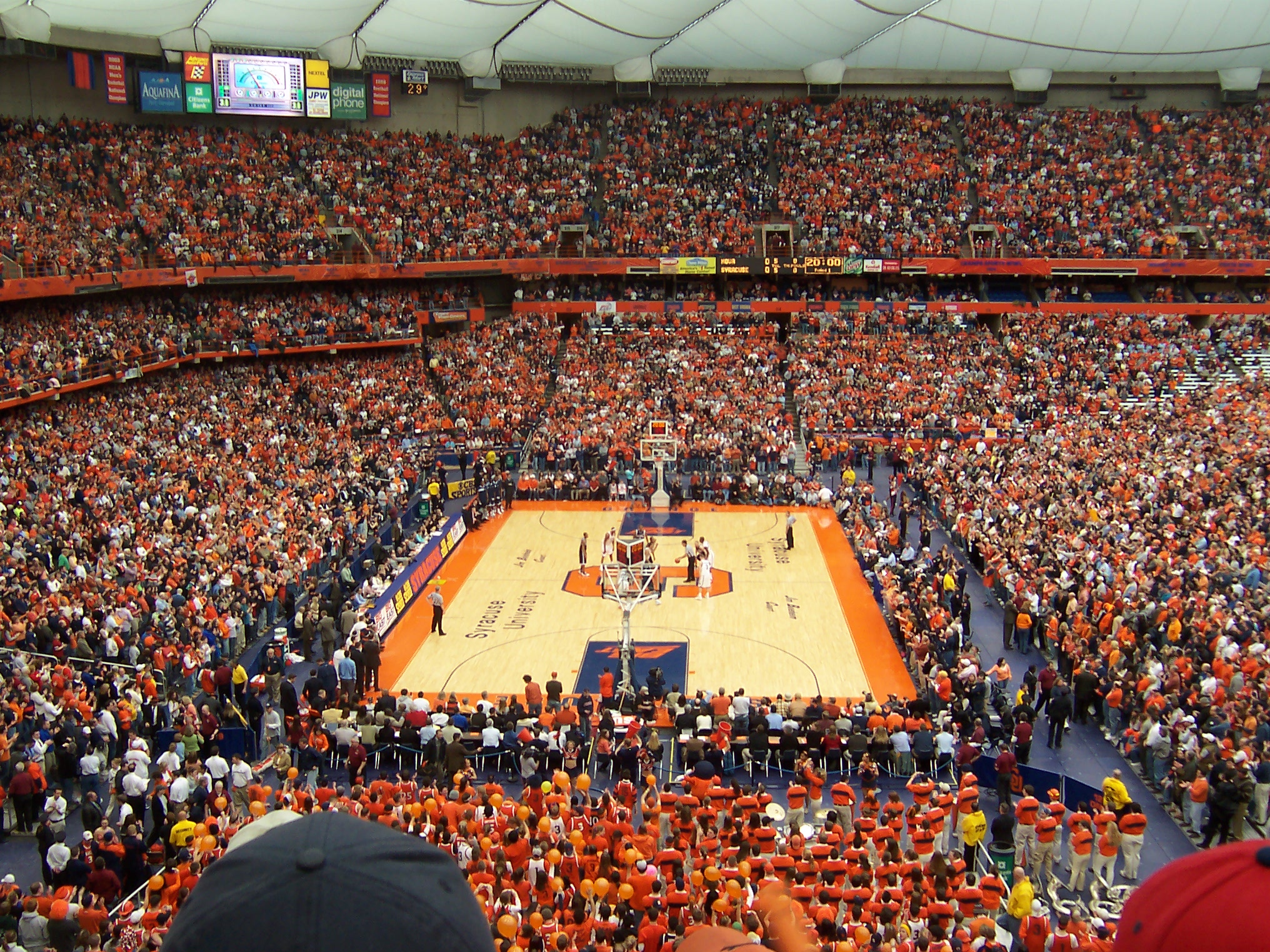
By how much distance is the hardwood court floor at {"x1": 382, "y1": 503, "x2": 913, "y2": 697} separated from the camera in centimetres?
2355

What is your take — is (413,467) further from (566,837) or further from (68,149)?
(566,837)

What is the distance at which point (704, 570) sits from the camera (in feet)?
91.7

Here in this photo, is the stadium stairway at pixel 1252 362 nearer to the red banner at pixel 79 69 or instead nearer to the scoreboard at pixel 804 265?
the scoreboard at pixel 804 265

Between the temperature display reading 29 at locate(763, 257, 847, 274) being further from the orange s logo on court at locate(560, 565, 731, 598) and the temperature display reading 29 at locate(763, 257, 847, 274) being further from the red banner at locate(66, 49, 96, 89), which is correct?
the red banner at locate(66, 49, 96, 89)

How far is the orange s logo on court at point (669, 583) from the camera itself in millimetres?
28625

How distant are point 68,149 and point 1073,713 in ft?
141

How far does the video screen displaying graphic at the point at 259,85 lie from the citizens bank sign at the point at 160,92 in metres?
1.57

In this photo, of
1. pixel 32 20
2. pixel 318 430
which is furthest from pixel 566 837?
pixel 32 20

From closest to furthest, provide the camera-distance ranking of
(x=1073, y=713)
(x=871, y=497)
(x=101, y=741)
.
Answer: (x=101, y=741) → (x=1073, y=713) → (x=871, y=497)

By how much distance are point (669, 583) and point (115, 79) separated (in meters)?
33.9

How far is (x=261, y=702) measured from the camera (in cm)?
2184

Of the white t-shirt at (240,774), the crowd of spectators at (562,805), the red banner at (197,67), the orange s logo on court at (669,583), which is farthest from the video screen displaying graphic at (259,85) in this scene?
the white t-shirt at (240,774)

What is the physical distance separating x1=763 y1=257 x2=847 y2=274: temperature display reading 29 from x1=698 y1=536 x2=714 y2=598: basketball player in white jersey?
23.4 meters

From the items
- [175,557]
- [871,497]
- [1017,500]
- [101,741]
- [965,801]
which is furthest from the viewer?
[871,497]
